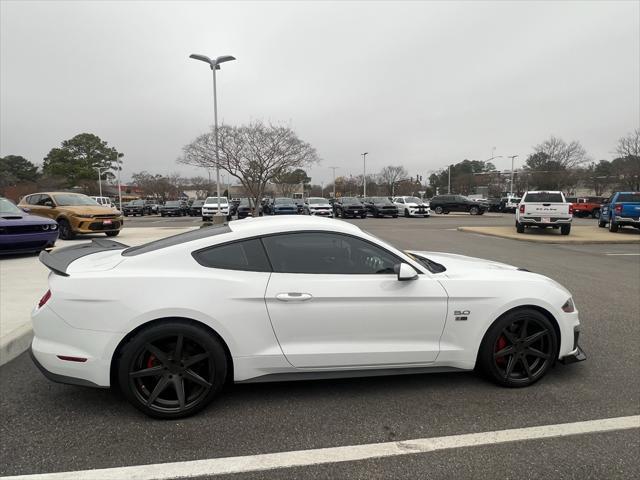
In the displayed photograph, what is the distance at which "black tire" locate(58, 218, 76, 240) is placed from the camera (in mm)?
13461

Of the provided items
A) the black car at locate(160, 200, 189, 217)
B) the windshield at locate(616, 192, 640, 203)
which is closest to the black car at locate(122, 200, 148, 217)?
the black car at locate(160, 200, 189, 217)

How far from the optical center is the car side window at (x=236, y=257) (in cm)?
305

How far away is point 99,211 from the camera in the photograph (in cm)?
1398

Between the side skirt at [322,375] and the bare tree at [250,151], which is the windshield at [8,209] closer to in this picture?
the side skirt at [322,375]

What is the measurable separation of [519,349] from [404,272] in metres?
1.21

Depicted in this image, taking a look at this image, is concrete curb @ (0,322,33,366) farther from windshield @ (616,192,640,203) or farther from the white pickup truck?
windshield @ (616,192,640,203)

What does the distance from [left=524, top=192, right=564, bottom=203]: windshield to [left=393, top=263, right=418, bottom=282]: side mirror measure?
15947 millimetres

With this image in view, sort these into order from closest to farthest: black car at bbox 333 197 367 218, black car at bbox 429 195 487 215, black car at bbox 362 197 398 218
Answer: black car at bbox 333 197 367 218
black car at bbox 362 197 398 218
black car at bbox 429 195 487 215

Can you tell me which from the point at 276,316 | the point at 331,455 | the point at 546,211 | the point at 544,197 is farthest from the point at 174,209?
the point at 331,455

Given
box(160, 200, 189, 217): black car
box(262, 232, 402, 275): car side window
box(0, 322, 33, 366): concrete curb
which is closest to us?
box(262, 232, 402, 275): car side window

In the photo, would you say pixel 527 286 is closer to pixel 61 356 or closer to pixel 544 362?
pixel 544 362

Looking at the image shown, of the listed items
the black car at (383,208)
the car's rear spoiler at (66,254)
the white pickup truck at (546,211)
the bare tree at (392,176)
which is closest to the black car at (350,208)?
the black car at (383,208)

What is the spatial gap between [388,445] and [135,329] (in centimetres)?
Answer: 186

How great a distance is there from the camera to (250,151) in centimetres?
3012
